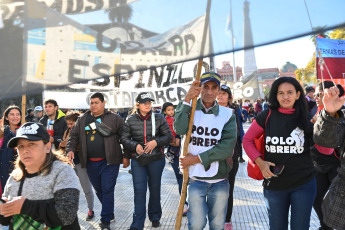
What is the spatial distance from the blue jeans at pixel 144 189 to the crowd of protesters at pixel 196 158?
13 mm

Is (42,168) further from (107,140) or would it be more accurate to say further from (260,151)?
(107,140)

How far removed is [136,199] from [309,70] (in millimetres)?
48040

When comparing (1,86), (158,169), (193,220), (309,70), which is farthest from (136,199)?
(309,70)

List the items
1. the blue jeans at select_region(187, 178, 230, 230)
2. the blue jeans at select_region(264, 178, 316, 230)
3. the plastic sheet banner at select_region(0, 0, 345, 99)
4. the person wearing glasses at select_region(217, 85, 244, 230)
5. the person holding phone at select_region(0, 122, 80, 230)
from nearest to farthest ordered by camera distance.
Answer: the plastic sheet banner at select_region(0, 0, 345, 99)
the person holding phone at select_region(0, 122, 80, 230)
the blue jeans at select_region(264, 178, 316, 230)
the blue jeans at select_region(187, 178, 230, 230)
the person wearing glasses at select_region(217, 85, 244, 230)

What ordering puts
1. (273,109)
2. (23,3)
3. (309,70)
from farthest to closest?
(309,70)
(273,109)
(23,3)

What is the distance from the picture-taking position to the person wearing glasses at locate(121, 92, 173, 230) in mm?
4273

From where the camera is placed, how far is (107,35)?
1698 mm

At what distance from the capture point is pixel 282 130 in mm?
2768

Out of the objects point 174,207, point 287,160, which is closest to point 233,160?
point 287,160

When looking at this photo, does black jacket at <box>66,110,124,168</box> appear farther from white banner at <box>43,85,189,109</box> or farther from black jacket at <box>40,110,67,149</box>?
white banner at <box>43,85,189,109</box>

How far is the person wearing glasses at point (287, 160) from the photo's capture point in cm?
268

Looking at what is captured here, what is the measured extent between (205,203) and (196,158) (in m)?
0.44

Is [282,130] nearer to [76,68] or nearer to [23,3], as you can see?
[76,68]

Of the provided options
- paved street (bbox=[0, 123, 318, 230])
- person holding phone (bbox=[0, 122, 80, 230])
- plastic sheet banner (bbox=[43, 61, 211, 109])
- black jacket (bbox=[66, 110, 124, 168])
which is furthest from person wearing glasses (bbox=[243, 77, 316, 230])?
plastic sheet banner (bbox=[43, 61, 211, 109])
